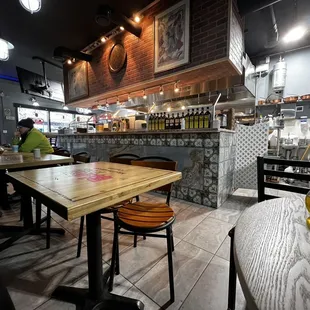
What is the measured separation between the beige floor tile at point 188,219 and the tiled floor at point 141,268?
0.01 meters

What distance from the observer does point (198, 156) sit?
2.76 meters

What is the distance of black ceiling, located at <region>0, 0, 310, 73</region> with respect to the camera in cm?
332

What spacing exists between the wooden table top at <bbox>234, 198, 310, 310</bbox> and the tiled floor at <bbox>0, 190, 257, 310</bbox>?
88cm

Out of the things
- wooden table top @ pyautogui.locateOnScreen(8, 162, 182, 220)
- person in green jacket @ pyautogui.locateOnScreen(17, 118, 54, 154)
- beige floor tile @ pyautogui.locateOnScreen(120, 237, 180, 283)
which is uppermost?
person in green jacket @ pyautogui.locateOnScreen(17, 118, 54, 154)

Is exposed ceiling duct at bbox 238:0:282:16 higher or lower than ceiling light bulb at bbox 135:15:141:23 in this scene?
lower

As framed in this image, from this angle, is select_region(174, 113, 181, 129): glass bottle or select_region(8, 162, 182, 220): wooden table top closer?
select_region(8, 162, 182, 220): wooden table top

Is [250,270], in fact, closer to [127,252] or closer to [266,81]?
[127,252]

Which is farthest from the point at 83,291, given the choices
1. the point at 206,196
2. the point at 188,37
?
the point at 188,37

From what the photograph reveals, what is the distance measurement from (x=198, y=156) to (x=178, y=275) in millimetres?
1773

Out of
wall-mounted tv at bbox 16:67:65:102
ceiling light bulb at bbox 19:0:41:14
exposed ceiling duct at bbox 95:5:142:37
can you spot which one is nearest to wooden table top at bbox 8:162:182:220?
ceiling light bulb at bbox 19:0:41:14

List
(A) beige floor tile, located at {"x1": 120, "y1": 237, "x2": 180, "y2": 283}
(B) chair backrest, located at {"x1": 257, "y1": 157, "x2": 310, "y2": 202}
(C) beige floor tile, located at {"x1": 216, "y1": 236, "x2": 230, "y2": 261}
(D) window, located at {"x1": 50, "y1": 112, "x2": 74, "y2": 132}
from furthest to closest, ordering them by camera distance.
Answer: (D) window, located at {"x1": 50, "y1": 112, "x2": 74, "y2": 132}
(C) beige floor tile, located at {"x1": 216, "y1": 236, "x2": 230, "y2": 261}
(A) beige floor tile, located at {"x1": 120, "y1": 237, "x2": 180, "y2": 283}
(B) chair backrest, located at {"x1": 257, "y1": 157, "x2": 310, "y2": 202}

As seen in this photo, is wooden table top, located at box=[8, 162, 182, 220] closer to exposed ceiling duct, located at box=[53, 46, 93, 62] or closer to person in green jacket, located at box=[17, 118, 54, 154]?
person in green jacket, located at box=[17, 118, 54, 154]

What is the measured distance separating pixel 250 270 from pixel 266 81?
22.7 ft

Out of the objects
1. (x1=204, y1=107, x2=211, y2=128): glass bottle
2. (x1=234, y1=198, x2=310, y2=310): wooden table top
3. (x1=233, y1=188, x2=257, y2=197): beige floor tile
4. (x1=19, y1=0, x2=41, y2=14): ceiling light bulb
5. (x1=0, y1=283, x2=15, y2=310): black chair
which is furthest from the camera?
(x1=233, y1=188, x2=257, y2=197): beige floor tile
